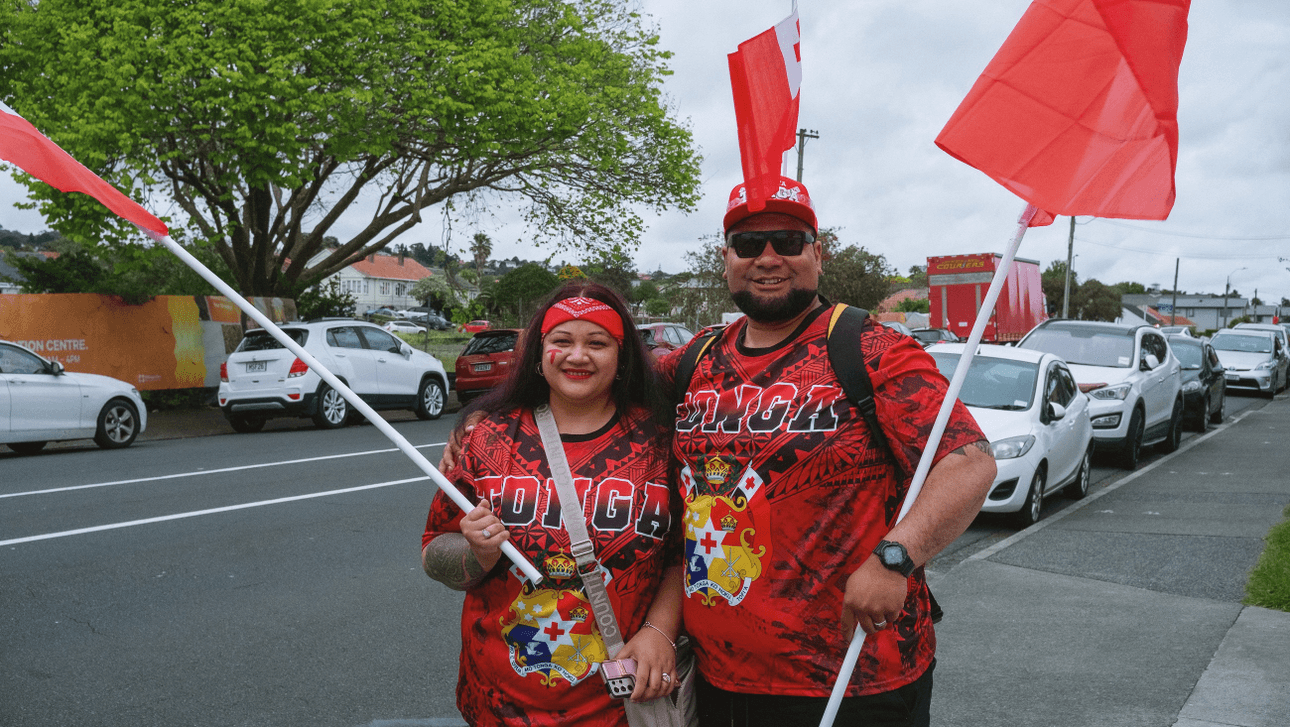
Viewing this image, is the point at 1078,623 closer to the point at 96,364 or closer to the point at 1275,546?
the point at 1275,546

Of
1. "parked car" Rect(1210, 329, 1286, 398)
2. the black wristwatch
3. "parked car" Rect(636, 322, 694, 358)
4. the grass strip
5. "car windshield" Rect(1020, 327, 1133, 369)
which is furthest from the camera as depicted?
"parked car" Rect(1210, 329, 1286, 398)

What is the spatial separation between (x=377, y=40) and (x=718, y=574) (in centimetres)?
1660

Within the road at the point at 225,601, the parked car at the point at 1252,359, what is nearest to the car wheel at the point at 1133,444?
the road at the point at 225,601

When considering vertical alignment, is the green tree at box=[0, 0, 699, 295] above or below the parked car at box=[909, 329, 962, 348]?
above

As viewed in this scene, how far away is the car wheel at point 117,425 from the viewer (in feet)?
42.5

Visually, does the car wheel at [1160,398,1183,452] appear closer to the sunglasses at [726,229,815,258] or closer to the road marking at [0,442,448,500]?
the road marking at [0,442,448,500]

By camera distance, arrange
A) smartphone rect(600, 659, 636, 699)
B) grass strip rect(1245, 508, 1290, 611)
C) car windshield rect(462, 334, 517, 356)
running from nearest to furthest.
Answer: smartphone rect(600, 659, 636, 699) → grass strip rect(1245, 508, 1290, 611) → car windshield rect(462, 334, 517, 356)

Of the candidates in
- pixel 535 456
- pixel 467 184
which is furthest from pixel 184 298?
pixel 535 456

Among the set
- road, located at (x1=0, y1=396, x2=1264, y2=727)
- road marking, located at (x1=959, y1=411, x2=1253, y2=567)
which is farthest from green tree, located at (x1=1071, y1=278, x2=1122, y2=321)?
road, located at (x1=0, y1=396, x2=1264, y2=727)

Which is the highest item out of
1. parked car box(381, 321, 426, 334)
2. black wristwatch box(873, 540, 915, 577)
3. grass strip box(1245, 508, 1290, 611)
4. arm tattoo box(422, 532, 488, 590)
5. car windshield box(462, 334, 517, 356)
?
black wristwatch box(873, 540, 915, 577)

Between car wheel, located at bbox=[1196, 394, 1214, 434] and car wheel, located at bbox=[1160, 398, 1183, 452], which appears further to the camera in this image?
car wheel, located at bbox=[1196, 394, 1214, 434]

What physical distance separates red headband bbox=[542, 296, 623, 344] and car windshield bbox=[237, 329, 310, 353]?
1361cm

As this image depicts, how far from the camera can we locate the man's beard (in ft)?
7.63

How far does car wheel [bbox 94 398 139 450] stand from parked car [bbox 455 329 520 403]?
6.88 m
